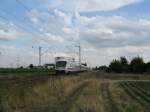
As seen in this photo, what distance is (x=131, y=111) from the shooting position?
19.6 metres

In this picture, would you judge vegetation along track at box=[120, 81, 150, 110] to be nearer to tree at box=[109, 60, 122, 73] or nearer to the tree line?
the tree line

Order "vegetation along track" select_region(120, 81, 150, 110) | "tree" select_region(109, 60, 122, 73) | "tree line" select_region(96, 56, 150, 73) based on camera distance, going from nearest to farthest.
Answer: "vegetation along track" select_region(120, 81, 150, 110), "tree line" select_region(96, 56, 150, 73), "tree" select_region(109, 60, 122, 73)

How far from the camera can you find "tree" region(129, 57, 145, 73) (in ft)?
449

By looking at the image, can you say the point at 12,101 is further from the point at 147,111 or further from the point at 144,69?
the point at 144,69

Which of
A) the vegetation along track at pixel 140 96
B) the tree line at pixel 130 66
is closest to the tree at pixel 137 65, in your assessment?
the tree line at pixel 130 66

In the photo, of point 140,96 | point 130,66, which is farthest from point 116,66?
point 140,96

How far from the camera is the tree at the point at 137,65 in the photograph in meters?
137

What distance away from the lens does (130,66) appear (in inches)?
5768

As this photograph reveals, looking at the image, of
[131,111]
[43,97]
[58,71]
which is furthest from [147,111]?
[58,71]

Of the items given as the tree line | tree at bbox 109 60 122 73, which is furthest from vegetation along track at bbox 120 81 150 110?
tree at bbox 109 60 122 73

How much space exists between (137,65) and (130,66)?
7.44 metres

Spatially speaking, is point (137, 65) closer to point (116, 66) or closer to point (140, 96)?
point (116, 66)

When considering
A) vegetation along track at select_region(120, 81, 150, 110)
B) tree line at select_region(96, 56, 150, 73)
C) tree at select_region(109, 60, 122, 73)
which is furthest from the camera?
tree at select_region(109, 60, 122, 73)

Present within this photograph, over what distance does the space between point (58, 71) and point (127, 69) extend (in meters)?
75.2
